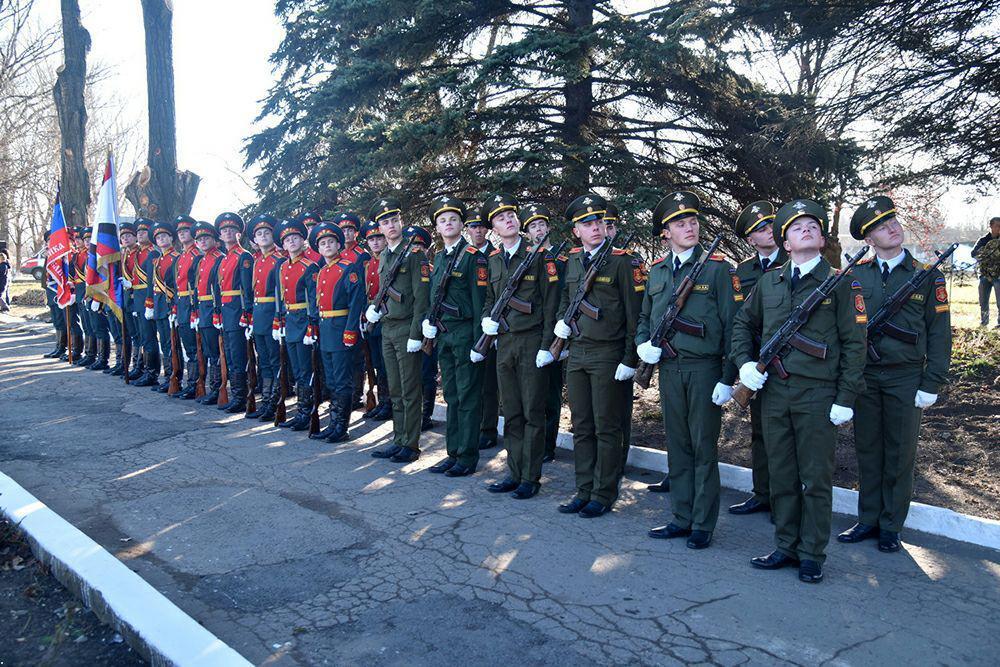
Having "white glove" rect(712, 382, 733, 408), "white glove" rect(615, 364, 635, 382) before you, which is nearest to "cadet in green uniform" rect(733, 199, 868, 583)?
"white glove" rect(712, 382, 733, 408)

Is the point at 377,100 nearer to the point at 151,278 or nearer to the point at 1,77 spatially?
the point at 151,278

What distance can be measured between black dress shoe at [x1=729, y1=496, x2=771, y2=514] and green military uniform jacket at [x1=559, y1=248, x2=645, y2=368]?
136cm

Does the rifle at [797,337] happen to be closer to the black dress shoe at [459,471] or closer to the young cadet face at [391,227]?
the black dress shoe at [459,471]

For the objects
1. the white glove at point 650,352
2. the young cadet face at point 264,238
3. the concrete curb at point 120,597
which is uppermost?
the young cadet face at point 264,238

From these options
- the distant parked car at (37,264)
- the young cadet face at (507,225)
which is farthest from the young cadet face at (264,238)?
the distant parked car at (37,264)

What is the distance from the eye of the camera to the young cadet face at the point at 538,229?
684cm

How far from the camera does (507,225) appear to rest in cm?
634

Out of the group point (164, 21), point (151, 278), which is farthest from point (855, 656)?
point (164, 21)

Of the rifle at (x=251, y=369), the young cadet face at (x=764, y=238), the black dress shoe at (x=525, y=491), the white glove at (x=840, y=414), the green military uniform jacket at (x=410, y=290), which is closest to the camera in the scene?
the white glove at (x=840, y=414)

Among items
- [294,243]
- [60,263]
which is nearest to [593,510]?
[294,243]

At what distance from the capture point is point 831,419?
4430 mm

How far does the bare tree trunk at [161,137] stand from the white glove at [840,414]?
14.7 m

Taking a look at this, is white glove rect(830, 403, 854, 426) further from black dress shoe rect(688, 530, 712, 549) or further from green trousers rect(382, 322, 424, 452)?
green trousers rect(382, 322, 424, 452)

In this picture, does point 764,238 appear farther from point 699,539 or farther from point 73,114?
point 73,114
